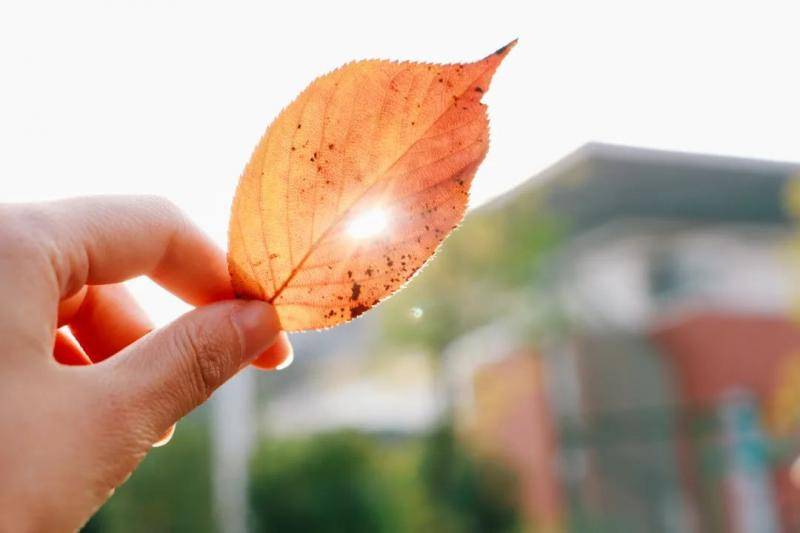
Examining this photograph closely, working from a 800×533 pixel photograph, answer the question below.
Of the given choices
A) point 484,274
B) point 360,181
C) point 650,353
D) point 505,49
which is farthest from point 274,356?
point 650,353

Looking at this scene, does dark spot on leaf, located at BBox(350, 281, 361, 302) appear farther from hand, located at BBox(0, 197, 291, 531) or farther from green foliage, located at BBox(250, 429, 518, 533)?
green foliage, located at BBox(250, 429, 518, 533)

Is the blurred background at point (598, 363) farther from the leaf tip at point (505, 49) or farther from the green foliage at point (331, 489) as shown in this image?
the leaf tip at point (505, 49)

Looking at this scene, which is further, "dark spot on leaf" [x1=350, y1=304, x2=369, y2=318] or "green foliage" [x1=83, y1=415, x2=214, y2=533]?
"green foliage" [x1=83, y1=415, x2=214, y2=533]

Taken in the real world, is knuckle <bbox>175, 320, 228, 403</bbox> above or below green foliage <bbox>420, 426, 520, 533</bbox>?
above

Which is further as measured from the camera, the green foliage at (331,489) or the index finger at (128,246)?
the green foliage at (331,489)

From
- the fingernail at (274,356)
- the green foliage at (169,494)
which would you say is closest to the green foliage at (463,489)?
the green foliage at (169,494)

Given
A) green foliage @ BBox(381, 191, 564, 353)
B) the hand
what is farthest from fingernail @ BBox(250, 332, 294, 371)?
green foliage @ BBox(381, 191, 564, 353)

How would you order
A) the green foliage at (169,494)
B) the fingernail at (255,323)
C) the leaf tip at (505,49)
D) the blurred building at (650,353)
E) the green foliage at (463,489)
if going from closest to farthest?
the leaf tip at (505,49) < the fingernail at (255,323) < the green foliage at (169,494) < the green foliage at (463,489) < the blurred building at (650,353)

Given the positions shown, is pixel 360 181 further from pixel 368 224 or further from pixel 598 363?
pixel 598 363

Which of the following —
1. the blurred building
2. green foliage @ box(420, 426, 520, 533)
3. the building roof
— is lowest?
green foliage @ box(420, 426, 520, 533)
